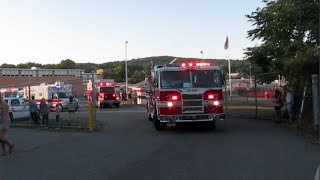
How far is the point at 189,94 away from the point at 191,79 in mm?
662

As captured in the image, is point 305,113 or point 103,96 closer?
point 305,113

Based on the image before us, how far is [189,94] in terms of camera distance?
1947 cm

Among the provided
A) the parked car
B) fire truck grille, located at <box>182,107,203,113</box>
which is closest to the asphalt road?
fire truck grille, located at <box>182,107,203,113</box>

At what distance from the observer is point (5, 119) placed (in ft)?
45.1

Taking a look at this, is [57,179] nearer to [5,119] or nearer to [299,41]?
[5,119]

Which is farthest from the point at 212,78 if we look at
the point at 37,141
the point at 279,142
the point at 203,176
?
the point at 203,176

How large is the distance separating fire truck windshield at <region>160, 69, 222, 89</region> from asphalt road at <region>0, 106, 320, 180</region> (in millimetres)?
1809

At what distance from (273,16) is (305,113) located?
597 cm

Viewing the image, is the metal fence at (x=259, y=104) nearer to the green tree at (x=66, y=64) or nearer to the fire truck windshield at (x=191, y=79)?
the fire truck windshield at (x=191, y=79)

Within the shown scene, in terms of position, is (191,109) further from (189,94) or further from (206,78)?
(206,78)

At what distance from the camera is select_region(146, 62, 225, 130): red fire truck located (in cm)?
1944

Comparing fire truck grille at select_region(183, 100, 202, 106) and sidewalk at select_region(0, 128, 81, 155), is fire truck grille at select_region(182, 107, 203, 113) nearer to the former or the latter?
fire truck grille at select_region(183, 100, 202, 106)

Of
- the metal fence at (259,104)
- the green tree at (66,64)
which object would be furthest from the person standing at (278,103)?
the green tree at (66,64)

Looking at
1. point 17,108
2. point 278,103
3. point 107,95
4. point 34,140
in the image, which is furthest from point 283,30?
point 107,95
